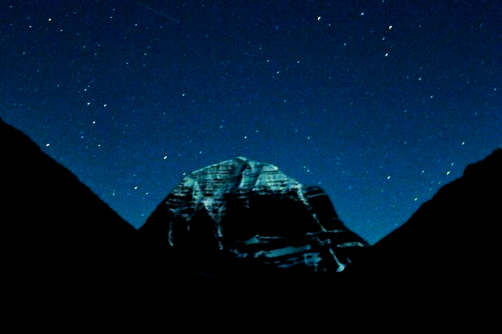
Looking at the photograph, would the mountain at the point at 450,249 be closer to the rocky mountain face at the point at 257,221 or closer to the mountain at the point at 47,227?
the mountain at the point at 47,227

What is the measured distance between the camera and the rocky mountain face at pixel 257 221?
8694 cm

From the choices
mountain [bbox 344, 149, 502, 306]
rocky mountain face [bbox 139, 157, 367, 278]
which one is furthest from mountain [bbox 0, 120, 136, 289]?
rocky mountain face [bbox 139, 157, 367, 278]

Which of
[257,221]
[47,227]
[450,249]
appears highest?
[257,221]

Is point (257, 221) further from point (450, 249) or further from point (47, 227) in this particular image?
point (47, 227)

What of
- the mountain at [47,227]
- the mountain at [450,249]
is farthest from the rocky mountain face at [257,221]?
the mountain at [47,227]

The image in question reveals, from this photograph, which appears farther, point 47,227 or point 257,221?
point 257,221

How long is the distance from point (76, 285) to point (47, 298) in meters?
0.76

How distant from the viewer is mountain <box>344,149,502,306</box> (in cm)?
587

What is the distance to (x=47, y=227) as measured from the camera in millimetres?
6805

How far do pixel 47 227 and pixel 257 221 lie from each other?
9932cm

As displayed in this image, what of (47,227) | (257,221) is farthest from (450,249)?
→ (257,221)

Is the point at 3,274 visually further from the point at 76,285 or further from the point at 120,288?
the point at 120,288

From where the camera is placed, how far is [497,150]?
25.9 ft

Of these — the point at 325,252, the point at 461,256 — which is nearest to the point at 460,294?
the point at 461,256
